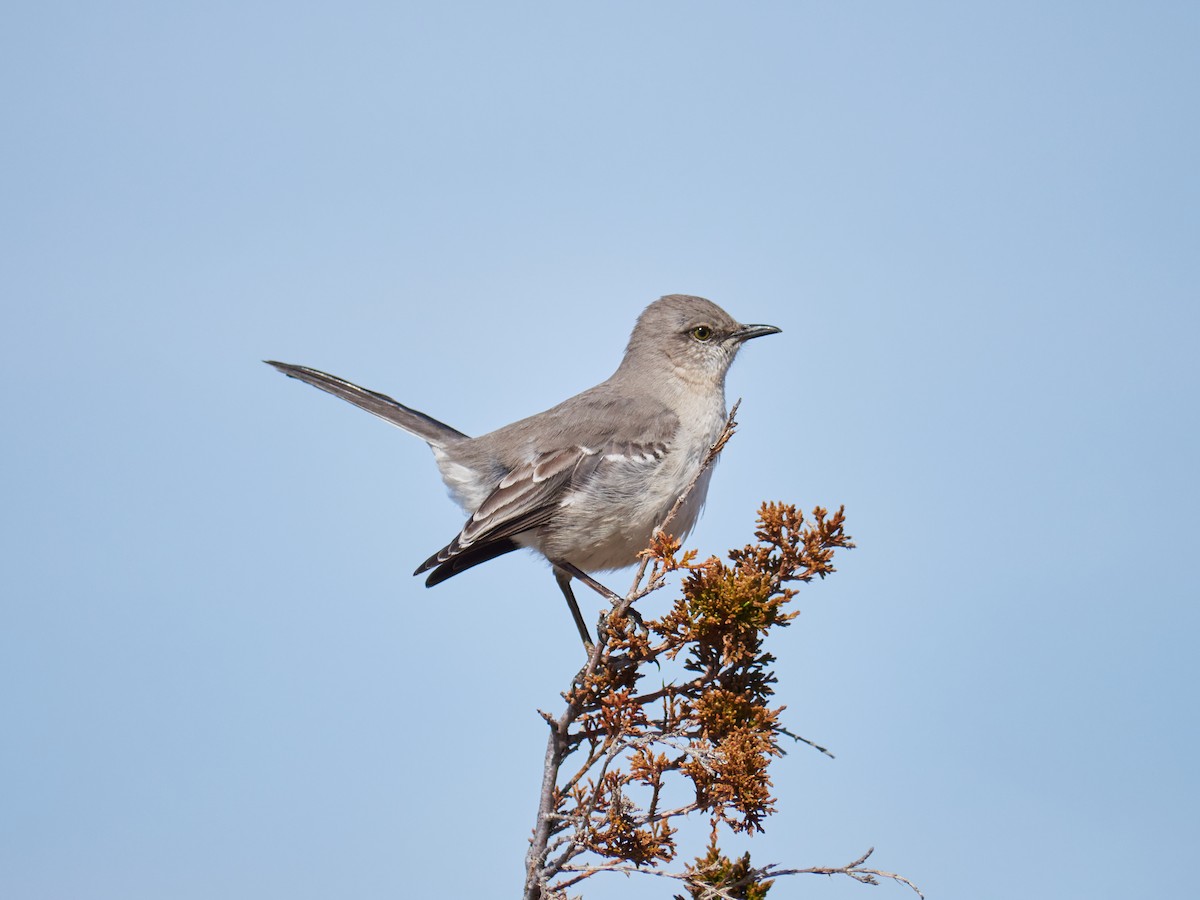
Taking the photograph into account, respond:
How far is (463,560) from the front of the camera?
6.12 m

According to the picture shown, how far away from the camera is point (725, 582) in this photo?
177 inches

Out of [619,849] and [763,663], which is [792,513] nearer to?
[763,663]

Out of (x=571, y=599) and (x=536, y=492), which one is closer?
(x=536, y=492)

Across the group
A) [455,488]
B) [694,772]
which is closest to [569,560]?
[455,488]

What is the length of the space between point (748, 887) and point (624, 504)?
90.1 inches

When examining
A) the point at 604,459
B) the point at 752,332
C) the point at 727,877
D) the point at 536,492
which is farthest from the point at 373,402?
the point at 727,877

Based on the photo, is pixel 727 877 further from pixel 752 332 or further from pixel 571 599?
pixel 752 332

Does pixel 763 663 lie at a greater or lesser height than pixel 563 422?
lesser

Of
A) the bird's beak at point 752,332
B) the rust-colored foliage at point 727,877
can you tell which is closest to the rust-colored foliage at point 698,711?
the rust-colored foliage at point 727,877

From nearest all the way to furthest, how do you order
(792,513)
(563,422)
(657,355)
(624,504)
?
(792,513) < (624,504) < (563,422) < (657,355)

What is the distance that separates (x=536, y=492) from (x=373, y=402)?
1.92 meters

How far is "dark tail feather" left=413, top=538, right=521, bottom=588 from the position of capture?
605cm

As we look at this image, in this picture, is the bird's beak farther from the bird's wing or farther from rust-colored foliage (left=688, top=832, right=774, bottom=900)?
rust-colored foliage (left=688, top=832, right=774, bottom=900)

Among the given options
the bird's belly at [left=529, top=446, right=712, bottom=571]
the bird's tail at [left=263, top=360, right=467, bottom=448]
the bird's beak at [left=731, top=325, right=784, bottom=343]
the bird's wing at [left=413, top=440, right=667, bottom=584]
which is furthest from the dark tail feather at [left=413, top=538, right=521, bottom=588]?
the bird's beak at [left=731, top=325, right=784, bottom=343]
